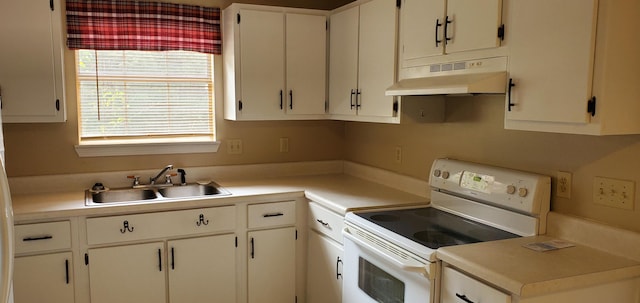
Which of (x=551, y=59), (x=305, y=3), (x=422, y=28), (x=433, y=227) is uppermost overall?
(x=305, y=3)

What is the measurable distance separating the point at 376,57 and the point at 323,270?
4.23 feet

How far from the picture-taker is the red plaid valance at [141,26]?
3.11m

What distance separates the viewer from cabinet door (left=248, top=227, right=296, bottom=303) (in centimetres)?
309

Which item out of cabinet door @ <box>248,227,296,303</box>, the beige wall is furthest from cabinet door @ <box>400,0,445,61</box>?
cabinet door @ <box>248,227,296,303</box>

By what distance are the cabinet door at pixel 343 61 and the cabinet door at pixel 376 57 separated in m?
0.08

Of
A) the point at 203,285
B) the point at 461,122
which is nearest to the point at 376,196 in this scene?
the point at 461,122

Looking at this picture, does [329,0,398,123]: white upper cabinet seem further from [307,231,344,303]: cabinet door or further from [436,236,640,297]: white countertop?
[436,236,640,297]: white countertop

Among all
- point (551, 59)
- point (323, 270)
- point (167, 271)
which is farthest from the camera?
point (323, 270)

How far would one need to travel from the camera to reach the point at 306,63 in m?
3.43

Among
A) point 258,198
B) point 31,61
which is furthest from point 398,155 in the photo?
point 31,61

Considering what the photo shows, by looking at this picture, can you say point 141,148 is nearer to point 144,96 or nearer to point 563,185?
point 144,96

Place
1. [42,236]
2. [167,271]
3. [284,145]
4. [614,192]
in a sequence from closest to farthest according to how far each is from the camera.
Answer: [614,192] → [42,236] → [167,271] → [284,145]

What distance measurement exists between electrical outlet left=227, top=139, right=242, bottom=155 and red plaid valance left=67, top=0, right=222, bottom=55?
24.8 inches

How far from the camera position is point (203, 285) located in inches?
118
